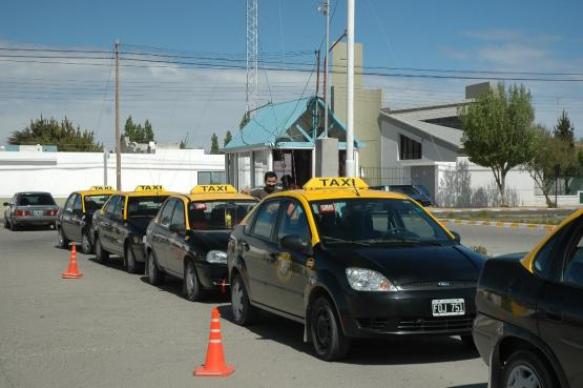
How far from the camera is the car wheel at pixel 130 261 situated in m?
16.8

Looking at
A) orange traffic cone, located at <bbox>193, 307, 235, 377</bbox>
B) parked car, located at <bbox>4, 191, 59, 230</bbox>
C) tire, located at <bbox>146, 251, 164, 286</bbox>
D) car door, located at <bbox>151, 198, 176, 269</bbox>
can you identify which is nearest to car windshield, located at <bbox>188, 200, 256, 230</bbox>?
car door, located at <bbox>151, 198, 176, 269</bbox>

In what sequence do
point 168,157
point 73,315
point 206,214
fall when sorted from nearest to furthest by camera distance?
point 73,315, point 206,214, point 168,157

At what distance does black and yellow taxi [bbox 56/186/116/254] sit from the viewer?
21594 millimetres

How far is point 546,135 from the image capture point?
2042 inches

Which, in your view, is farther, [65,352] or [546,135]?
[546,135]

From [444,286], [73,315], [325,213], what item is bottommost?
[73,315]

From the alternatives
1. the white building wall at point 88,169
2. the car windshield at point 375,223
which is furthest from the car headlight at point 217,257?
the white building wall at point 88,169

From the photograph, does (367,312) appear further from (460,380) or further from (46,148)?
(46,148)

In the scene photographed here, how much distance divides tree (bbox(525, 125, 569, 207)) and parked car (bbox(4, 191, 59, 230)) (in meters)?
28.0

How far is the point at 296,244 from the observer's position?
339 inches

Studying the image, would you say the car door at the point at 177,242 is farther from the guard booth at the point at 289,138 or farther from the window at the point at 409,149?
the window at the point at 409,149

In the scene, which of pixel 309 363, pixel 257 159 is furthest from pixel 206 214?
pixel 257 159

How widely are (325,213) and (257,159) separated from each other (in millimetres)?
33028

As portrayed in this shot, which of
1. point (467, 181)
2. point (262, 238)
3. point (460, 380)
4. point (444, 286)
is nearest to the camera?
point (460, 380)
